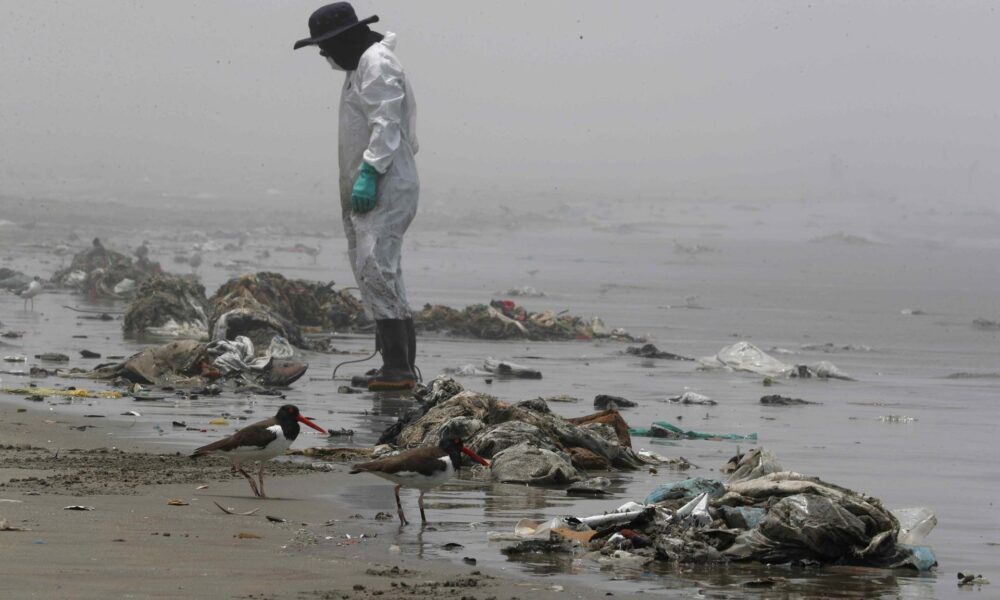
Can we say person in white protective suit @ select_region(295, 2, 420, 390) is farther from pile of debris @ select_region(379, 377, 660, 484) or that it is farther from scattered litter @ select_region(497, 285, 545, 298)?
scattered litter @ select_region(497, 285, 545, 298)

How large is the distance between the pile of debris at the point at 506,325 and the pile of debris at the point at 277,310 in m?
1.00

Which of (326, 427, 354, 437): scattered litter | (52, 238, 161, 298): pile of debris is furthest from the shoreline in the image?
(52, 238, 161, 298): pile of debris

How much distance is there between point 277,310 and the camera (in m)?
21.8

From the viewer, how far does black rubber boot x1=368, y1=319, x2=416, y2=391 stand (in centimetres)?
1555

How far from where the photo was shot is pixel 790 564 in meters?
8.11

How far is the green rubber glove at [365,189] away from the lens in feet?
50.0

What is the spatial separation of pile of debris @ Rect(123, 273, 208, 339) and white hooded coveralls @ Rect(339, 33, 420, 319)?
17.2 ft

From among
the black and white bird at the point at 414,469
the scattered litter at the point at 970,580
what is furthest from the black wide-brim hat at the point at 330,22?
the scattered litter at the point at 970,580

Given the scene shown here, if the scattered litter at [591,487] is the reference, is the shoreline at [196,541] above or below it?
below

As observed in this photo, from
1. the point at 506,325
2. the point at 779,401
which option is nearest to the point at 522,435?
the point at 779,401

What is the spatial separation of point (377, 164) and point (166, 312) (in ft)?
22.2

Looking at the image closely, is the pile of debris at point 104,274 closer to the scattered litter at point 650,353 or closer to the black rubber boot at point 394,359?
the scattered litter at point 650,353

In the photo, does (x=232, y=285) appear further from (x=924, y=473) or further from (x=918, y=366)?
(x=924, y=473)

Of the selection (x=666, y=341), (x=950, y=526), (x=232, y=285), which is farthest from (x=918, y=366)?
(x=950, y=526)
